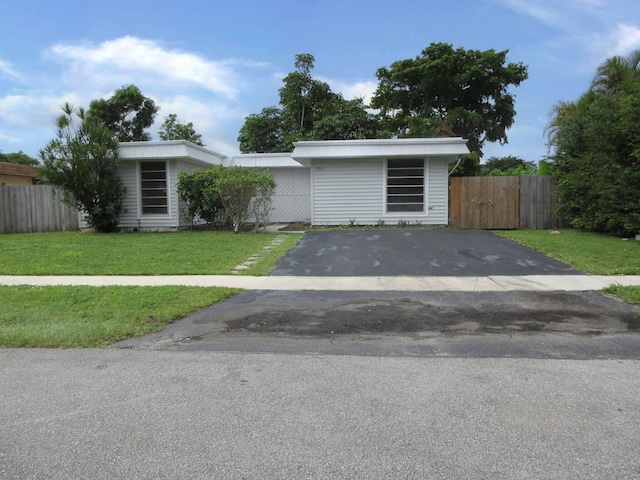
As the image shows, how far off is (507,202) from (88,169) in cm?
1481

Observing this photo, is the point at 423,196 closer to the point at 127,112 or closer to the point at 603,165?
the point at 603,165

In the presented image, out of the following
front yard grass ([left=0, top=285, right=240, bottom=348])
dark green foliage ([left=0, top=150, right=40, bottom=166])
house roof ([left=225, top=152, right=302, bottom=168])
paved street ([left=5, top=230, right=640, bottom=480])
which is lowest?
paved street ([left=5, top=230, right=640, bottom=480])

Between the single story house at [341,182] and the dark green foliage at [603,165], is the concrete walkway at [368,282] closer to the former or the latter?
the dark green foliage at [603,165]

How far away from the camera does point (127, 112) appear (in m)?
31.9

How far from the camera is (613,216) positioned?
14055mm

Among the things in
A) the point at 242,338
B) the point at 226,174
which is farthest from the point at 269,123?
the point at 242,338

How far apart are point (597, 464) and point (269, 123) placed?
1234 inches

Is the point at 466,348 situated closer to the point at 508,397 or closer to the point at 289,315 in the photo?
the point at 508,397

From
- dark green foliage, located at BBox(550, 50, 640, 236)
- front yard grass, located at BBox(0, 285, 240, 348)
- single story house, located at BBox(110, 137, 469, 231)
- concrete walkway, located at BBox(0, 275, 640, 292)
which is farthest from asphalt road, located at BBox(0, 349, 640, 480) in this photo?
single story house, located at BBox(110, 137, 469, 231)

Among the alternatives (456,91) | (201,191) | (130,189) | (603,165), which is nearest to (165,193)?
(130,189)

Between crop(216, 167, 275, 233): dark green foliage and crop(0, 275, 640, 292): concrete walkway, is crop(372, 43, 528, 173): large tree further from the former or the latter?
crop(0, 275, 640, 292): concrete walkway

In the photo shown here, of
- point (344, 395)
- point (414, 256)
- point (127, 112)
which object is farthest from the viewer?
point (127, 112)

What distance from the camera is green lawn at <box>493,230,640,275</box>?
988 centimetres

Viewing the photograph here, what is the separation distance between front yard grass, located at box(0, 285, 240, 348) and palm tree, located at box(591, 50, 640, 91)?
19.9 metres
